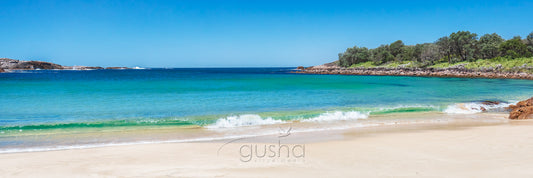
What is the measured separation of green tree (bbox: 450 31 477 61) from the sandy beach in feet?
223

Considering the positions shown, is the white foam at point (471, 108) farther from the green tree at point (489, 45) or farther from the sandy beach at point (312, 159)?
the green tree at point (489, 45)

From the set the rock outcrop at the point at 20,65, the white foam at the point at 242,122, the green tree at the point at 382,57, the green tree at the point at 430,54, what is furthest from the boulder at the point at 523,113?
the rock outcrop at the point at 20,65

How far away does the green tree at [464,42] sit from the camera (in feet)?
213

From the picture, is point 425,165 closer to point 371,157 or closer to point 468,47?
point 371,157

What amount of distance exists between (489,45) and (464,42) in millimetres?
4633

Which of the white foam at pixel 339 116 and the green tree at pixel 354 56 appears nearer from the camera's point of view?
the white foam at pixel 339 116

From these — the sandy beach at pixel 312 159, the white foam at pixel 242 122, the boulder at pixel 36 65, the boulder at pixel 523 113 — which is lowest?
the white foam at pixel 242 122

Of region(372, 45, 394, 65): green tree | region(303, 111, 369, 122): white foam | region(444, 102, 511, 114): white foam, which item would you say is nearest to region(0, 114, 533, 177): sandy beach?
region(303, 111, 369, 122): white foam

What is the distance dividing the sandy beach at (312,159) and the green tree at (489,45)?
6757 cm

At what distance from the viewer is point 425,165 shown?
18.6ft

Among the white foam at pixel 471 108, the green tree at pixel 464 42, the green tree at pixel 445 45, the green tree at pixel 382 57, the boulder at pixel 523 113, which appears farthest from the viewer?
the green tree at pixel 382 57

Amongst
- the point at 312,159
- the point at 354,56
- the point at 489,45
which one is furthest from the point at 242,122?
the point at 354,56

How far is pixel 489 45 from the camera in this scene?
6234 centimetres

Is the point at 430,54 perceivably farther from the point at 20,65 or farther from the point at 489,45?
the point at 20,65
